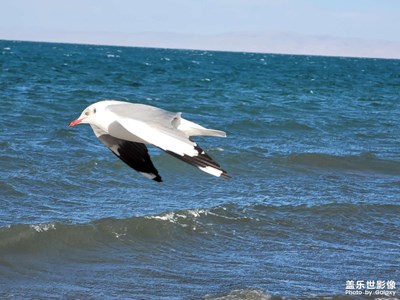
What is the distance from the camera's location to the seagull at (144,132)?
210 inches

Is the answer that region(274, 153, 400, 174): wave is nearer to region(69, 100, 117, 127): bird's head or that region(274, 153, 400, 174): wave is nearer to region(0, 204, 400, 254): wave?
region(0, 204, 400, 254): wave

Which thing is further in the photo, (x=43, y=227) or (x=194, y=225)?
(x=194, y=225)

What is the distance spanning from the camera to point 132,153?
6.70 meters

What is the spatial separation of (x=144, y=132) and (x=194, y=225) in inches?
137

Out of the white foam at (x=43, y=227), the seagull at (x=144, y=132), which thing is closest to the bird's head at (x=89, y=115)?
the seagull at (x=144, y=132)

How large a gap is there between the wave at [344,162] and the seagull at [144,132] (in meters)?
6.80

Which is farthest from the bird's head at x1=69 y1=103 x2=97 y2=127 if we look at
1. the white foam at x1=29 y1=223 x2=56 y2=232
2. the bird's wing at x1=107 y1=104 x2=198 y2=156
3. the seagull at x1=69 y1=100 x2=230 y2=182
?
the white foam at x1=29 y1=223 x2=56 y2=232

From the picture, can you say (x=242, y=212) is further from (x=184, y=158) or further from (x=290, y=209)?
(x=184, y=158)

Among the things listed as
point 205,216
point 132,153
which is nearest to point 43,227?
point 205,216

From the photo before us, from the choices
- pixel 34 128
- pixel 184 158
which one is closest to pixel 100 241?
pixel 184 158

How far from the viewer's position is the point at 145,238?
8750mm

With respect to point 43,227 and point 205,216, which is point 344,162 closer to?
point 205,216

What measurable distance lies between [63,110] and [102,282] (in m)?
11.9

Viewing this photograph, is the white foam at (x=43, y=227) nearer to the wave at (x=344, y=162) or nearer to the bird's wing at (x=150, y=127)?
the bird's wing at (x=150, y=127)
